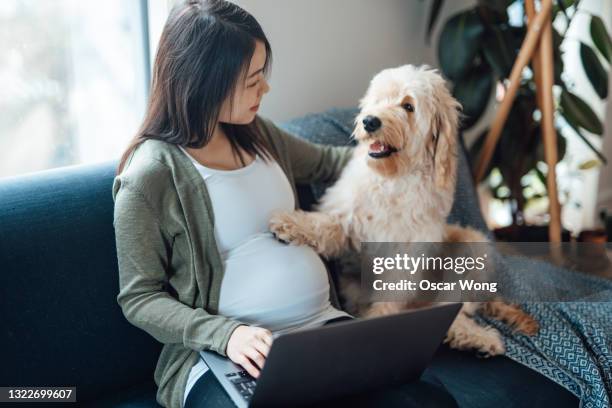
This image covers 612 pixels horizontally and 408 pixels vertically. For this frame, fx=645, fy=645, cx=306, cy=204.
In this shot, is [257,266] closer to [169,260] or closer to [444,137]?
[169,260]

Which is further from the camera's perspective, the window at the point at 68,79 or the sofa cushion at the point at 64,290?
the window at the point at 68,79

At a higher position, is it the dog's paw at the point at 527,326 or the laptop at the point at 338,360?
the laptop at the point at 338,360

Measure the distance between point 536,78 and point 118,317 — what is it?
5.64ft

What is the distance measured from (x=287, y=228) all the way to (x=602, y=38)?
1.63 meters

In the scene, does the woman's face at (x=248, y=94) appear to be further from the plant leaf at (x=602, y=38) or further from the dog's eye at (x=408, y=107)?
the plant leaf at (x=602, y=38)

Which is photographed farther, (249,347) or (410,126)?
(410,126)

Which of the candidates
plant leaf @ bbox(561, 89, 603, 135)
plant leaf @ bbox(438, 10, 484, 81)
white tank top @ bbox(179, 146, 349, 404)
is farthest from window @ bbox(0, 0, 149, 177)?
plant leaf @ bbox(561, 89, 603, 135)

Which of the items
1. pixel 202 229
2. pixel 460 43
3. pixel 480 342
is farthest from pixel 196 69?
pixel 460 43

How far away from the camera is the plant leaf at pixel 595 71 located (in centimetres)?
246

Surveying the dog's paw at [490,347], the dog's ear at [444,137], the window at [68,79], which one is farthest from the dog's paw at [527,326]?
the window at [68,79]

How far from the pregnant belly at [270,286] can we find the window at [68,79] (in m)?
0.75

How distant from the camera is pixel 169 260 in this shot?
137 cm

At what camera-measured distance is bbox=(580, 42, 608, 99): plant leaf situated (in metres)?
2.46

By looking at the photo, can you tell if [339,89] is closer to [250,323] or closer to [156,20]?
[156,20]
